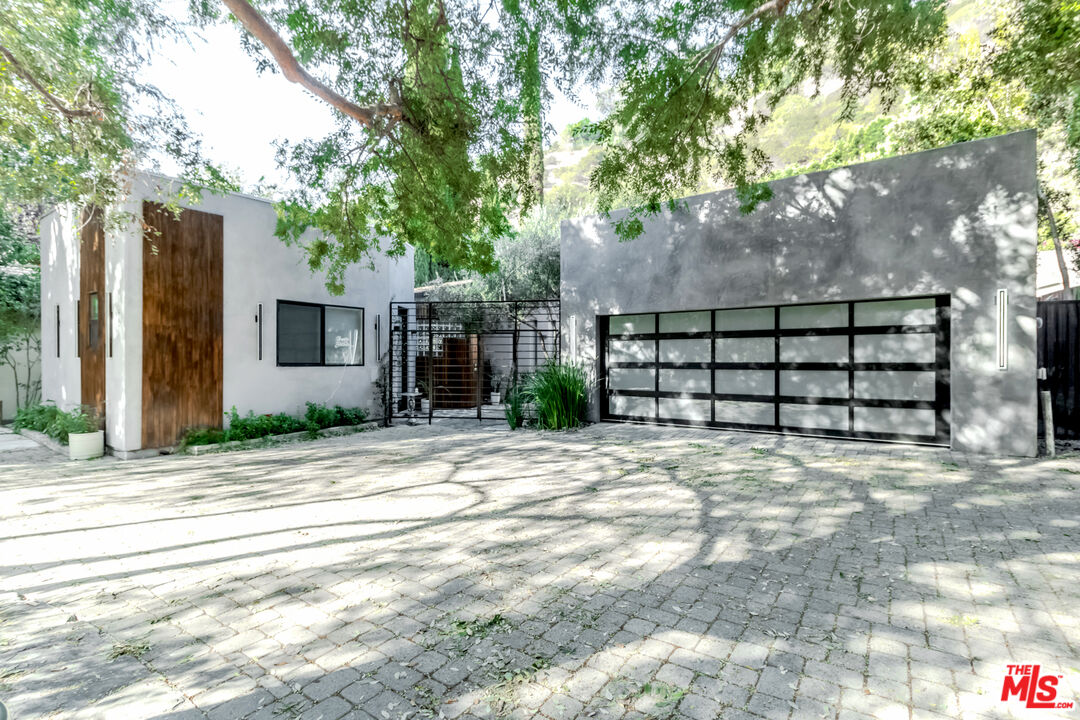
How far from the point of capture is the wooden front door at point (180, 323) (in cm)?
757

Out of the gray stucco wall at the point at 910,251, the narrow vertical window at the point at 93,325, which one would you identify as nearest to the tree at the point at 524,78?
the gray stucco wall at the point at 910,251

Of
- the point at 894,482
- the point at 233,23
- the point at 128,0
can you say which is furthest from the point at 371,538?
the point at 128,0

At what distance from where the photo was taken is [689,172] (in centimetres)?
764

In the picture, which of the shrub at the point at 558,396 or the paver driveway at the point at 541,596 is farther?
the shrub at the point at 558,396

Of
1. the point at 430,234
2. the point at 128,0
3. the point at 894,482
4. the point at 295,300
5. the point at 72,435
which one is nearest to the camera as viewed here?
the point at 894,482

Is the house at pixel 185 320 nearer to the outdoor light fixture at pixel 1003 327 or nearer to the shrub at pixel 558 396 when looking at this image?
the shrub at pixel 558 396

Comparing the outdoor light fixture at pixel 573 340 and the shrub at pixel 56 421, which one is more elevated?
the outdoor light fixture at pixel 573 340

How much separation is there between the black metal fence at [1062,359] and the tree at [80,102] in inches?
488

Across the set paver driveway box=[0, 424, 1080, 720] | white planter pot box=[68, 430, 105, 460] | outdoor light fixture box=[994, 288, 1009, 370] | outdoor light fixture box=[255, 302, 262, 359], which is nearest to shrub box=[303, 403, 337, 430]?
outdoor light fixture box=[255, 302, 262, 359]

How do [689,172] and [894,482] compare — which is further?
[689,172]

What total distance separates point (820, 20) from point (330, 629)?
772 centimetres

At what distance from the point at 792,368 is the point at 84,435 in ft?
35.1

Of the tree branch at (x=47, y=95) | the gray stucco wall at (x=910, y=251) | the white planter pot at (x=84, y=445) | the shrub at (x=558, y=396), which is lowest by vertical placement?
the white planter pot at (x=84, y=445)

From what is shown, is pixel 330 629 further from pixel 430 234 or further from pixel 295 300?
pixel 295 300
